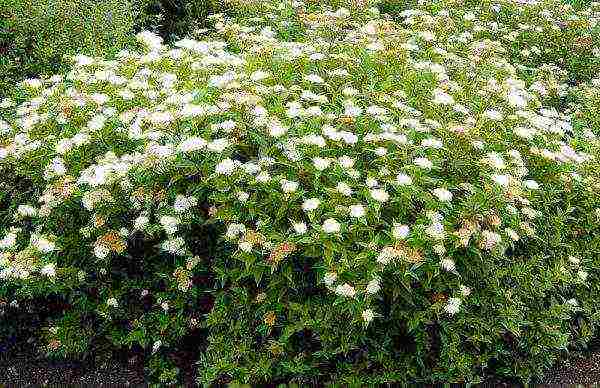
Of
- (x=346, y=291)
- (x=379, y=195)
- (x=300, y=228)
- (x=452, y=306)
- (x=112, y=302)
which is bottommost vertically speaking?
(x=112, y=302)

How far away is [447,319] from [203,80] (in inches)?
71.0

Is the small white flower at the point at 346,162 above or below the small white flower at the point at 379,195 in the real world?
above

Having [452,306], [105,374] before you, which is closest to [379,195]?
[452,306]

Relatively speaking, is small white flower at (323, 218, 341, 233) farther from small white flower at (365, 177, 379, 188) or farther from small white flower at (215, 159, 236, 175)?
small white flower at (215, 159, 236, 175)

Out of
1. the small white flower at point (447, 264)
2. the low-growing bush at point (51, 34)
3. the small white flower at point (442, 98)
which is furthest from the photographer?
the low-growing bush at point (51, 34)

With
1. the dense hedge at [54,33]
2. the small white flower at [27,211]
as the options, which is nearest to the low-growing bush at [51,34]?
the dense hedge at [54,33]

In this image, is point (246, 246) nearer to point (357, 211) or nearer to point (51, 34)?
point (357, 211)

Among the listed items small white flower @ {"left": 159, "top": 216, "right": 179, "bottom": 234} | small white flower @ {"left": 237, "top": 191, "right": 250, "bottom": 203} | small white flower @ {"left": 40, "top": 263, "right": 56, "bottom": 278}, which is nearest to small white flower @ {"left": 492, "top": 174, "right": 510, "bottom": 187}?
small white flower @ {"left": 237, "top": 191, "right": 250, "bottom": 203}

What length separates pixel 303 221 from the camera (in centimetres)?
342

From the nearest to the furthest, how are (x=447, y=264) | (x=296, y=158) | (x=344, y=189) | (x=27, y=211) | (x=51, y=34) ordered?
(x=447, y=264) < (x=344, y=189) < (x=296, y=158) < (x=27, y=211) < (x=51, y=34)

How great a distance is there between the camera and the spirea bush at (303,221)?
133 inches

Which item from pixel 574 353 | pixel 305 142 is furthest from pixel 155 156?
pixel 574 353

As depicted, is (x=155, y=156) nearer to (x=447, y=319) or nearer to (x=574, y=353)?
(x=447, y=319)

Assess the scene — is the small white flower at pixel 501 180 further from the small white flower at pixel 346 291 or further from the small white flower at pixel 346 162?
the small white flower at pixel 346 291
